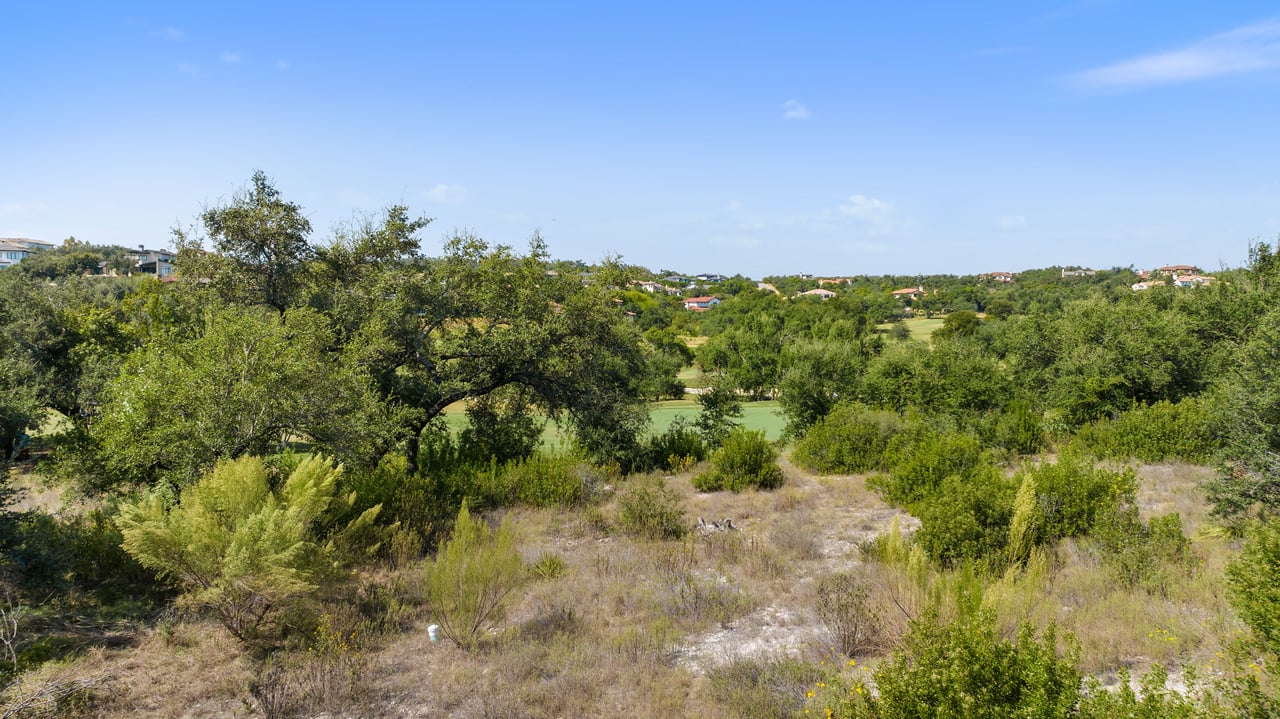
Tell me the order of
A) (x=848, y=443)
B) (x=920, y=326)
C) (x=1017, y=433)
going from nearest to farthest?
(x=848, y=443) < (x=1017, y=433) < (x=920, y=326)

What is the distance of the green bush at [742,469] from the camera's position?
15.1m

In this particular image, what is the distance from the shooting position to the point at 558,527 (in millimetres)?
11703

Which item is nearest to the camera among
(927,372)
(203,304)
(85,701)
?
(85,701)

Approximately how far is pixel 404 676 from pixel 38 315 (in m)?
23.7

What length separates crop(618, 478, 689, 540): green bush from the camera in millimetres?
11008

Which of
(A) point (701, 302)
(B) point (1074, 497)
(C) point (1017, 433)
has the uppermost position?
(A) point (701, 302)

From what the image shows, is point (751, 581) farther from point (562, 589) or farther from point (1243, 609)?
point (1243, 609)

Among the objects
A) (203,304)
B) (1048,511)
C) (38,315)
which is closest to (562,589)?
(1048,511)

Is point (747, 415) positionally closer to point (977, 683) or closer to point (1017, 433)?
point (1017, 433)

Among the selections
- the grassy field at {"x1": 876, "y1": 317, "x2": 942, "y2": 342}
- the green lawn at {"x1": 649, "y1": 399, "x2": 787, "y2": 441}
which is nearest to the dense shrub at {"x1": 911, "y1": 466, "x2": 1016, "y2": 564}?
the green lawn at {"x1": 649, "y1": 399, "x2": 787, "y2": 441}

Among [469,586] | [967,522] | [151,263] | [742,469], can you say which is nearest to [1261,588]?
[967,522]

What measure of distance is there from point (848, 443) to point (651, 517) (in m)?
7.87

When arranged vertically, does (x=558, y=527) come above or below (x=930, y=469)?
below

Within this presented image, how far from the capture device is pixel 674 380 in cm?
4934
